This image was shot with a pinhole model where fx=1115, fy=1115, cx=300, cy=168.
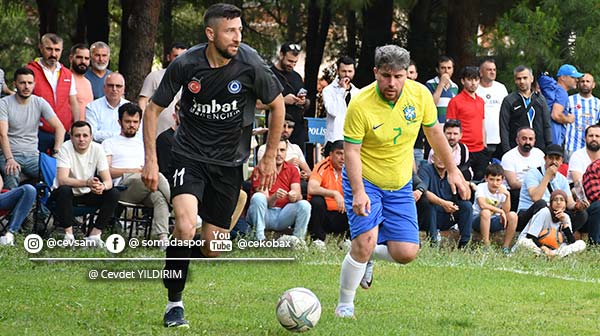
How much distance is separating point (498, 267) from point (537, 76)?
5.61 meters

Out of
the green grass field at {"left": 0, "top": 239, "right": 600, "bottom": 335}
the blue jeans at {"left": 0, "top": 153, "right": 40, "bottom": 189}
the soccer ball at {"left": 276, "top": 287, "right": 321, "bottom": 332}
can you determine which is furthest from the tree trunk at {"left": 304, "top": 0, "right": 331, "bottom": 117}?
the soccer ball at {"left": 276, "top": 287, "right": 321, "bottom": 332}

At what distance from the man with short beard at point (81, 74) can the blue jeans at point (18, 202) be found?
172 cm

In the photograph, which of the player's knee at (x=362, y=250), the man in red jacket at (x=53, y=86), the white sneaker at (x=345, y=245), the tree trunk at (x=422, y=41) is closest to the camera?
the player's knee at (x=362, y=250)

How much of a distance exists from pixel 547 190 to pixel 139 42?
694 centimetres

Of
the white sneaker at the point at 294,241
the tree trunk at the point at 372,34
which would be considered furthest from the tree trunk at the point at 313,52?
the white sneaker at the point at 294,241

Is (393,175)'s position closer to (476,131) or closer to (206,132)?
(206,132)

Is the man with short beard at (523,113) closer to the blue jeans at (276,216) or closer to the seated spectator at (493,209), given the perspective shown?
the seated spectator at (493,209)

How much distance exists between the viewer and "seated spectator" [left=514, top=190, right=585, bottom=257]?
14.3 meters

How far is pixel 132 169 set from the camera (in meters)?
13.6

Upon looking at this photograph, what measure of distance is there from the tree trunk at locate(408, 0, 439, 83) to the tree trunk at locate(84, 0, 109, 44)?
613 centimetres

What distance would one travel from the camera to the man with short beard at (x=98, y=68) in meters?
14.8

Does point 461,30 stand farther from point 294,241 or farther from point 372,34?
point 294,241

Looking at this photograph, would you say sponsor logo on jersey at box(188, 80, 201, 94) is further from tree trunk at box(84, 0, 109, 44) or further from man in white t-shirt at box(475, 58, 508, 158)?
tree trunk at box(84, 0, 109, 44)

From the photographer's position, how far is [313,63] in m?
26.2
